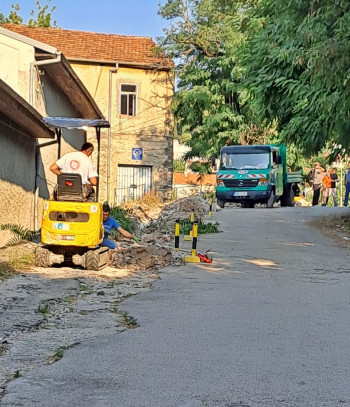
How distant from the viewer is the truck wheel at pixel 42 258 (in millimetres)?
12281

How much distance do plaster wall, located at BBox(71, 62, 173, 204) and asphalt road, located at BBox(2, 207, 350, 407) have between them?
2261cm

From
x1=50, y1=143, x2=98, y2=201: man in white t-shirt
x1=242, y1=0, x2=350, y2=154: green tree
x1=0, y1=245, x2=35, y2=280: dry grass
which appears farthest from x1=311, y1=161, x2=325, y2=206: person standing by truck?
x1=50, y1=143, x2=98, y2=201: man in white t-shirt

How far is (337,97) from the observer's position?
628 inches

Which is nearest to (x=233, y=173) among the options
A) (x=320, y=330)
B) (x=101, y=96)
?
(x=101, y=96)

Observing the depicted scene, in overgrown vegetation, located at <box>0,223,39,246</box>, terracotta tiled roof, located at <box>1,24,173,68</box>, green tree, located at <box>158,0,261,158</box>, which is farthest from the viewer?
green tree, located at <box>158,0,261,158</box>

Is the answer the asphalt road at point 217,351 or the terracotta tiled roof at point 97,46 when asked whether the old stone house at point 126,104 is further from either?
the asphalt road at point 217,351

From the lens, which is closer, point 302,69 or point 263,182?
point 302,69

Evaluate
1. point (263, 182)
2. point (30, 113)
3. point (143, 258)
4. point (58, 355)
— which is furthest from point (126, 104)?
point (58, 355)

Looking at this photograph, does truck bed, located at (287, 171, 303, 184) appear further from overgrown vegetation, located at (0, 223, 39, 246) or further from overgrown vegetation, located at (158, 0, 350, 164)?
overgrown vegetation, located at (0, 223, 39, 246)

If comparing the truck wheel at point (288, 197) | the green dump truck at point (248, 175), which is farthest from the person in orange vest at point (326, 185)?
the green dump truck at point (248, 175)

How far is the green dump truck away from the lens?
1212 inches

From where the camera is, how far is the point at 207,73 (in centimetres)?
4112

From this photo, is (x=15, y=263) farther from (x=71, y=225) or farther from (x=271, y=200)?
(x=271, y=200)

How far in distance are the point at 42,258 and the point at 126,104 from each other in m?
23.9
